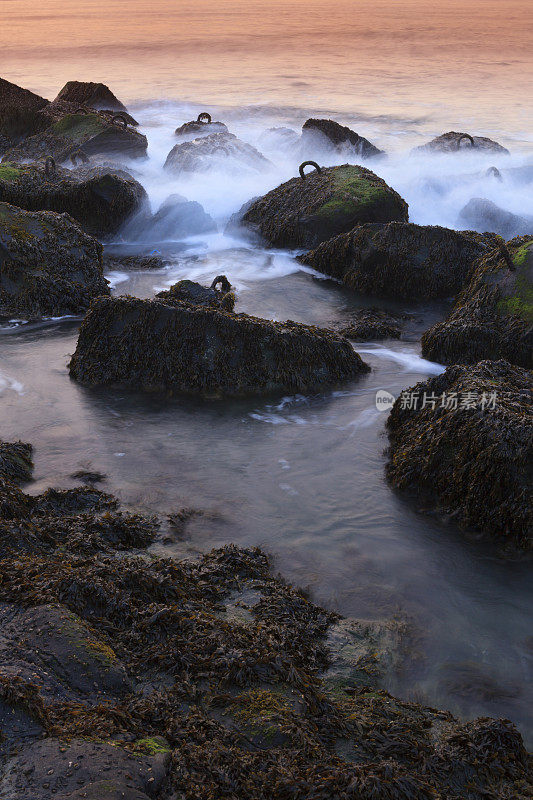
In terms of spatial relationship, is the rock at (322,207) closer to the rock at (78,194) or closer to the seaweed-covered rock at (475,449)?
the rock at (78,194)

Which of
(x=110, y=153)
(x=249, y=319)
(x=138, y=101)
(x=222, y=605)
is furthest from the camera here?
(x=138, y=101)

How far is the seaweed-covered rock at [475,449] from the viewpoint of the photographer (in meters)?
4.82

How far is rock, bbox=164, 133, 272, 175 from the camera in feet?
54.9

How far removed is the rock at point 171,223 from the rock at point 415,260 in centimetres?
439

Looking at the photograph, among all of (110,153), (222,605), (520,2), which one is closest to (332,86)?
(110,153)

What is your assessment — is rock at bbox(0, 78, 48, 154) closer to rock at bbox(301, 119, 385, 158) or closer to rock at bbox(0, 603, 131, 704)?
rock at bbox(301, 119, 385, 158)

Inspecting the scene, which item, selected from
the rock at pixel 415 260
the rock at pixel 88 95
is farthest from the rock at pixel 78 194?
the rock at pixel 88 95

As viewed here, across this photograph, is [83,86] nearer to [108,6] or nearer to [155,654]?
[155,654]

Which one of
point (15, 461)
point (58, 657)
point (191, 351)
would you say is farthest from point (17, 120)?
point (58, 657)

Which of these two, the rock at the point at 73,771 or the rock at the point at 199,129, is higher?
the rock at the point at 199,129

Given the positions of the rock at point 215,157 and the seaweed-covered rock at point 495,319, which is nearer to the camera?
the seaweed-covered rock at point 495,319

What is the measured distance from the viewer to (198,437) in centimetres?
613

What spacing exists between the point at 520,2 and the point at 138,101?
101m

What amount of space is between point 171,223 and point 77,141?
460cm
